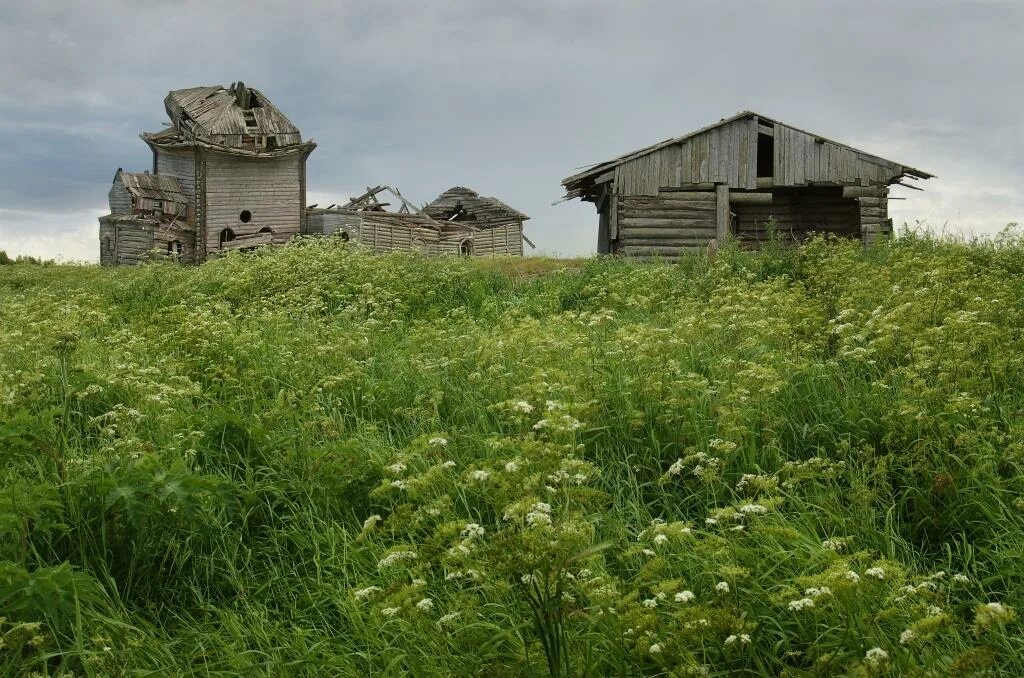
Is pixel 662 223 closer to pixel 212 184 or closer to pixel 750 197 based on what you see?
pixel 750 197

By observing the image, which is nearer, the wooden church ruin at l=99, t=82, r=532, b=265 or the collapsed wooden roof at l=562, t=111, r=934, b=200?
the collapsed wooden roof at l=562, t=111, r=934, b=200

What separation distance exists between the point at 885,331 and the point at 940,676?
4142 mm

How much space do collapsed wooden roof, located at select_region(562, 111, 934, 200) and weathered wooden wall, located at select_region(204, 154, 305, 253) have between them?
50.5 feet

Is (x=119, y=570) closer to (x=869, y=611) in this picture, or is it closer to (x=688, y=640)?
(x=688, y=640)

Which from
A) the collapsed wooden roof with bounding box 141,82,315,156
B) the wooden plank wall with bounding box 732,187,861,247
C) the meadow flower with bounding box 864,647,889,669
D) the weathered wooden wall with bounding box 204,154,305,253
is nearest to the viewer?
the meadow flower with bounding box 864,647,889,669

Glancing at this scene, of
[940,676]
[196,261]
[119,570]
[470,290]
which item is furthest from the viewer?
[196,261]

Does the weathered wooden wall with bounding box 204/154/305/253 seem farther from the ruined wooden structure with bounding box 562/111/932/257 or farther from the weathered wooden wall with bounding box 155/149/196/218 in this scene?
the ruined wooden structure with bounding box 562/111/932/257

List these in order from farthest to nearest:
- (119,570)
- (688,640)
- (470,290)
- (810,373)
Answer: (470,290)
(810,373)
(119,570)
(688,640)

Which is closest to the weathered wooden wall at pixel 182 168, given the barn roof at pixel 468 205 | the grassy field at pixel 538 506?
the barn roof at pixel 468 205

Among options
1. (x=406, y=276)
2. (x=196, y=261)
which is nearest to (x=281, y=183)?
(x=196, y=261)

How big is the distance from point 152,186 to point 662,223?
69.4 feet

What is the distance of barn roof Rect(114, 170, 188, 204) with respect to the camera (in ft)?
117

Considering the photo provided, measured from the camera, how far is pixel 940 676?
10.9ft

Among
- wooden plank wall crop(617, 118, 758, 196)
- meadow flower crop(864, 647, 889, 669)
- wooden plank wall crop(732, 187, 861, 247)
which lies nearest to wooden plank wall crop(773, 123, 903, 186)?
wooden plank wall crop(617, 118, 758, 196)
